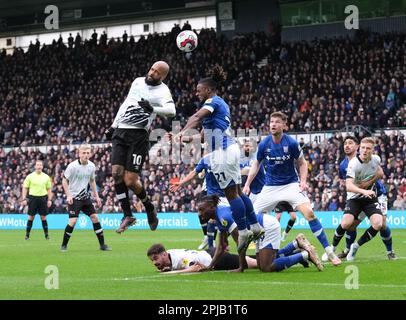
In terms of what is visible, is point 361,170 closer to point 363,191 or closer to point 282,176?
point 363,191

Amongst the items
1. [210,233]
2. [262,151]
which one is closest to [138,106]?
[262,151]

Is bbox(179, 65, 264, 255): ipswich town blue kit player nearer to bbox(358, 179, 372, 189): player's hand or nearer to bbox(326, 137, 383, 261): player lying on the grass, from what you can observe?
bbox(326, 137, 383, 261): player lying on the grass

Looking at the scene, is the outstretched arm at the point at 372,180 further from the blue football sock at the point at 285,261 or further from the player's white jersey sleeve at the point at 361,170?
the blue football sock at the point at 285,261

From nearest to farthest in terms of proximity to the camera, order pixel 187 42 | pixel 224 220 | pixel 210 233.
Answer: pixel 224 220 → pixel 187 42 → pixel 210 233

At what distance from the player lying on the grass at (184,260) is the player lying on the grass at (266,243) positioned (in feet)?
0.58

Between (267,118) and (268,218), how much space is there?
21.8 m

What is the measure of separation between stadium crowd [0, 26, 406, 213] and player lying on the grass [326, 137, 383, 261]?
1402 cm

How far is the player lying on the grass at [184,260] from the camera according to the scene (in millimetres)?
12883

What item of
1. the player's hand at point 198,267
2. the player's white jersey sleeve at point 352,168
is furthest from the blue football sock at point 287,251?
the player's white jersey sleeve at point 352,168

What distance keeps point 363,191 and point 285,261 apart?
234 cm

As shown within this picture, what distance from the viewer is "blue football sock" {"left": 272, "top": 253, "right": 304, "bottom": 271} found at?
42.6ft

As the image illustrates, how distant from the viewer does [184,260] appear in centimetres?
1310

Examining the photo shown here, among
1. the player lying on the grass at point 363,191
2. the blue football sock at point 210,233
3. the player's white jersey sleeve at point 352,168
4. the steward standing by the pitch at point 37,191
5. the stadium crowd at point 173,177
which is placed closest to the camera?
the player lying on the grass at point 363,191
